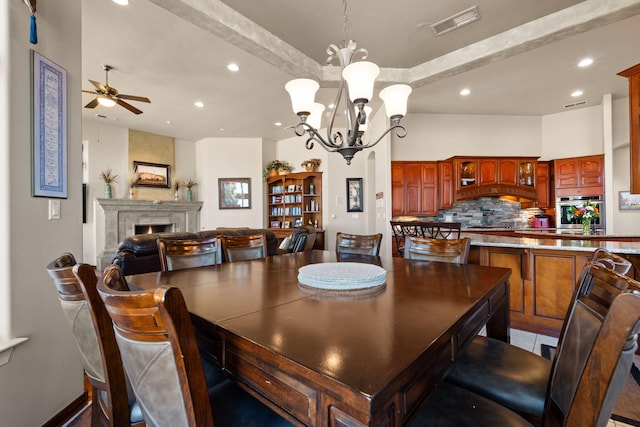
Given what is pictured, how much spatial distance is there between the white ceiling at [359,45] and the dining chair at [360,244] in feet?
7.58

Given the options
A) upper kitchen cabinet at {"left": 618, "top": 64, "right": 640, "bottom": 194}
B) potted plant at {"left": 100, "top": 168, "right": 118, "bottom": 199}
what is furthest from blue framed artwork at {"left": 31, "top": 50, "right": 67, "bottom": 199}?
potted plant at {"left": 100, "top": 168, "right": 118, "bottom": 199}

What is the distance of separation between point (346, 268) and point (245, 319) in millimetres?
708

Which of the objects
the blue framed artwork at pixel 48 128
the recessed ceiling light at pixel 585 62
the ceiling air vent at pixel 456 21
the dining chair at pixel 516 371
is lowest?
the dining chair at pixel 516 371

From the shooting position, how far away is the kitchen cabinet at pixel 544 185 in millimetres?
6078

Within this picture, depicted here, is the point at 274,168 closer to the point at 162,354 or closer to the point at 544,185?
the point at 544,185

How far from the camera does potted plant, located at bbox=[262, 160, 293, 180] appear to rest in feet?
24.0

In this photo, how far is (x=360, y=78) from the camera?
1.98 m

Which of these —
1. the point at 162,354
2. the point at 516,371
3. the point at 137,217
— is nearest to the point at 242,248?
the point at 162,354

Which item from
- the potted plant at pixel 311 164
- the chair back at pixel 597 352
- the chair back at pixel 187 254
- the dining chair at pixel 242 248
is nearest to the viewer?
the chair back at pixel 597 352

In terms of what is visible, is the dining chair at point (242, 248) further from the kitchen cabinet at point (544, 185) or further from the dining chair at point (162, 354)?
the kitchen cabinet at point (544, 185)

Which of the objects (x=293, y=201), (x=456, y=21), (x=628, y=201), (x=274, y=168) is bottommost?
(x=628, y=201)

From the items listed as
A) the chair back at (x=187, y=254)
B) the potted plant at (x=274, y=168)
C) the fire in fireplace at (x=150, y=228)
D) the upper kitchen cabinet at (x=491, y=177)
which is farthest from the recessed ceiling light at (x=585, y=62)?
the fire in fireplace at (x=150, y=228)

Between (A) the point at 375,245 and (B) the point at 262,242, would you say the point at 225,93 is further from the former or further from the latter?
(A) the point at 375,245

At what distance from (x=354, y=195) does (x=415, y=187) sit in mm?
1402
